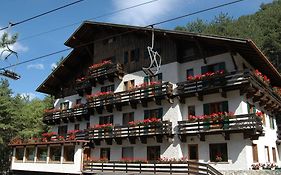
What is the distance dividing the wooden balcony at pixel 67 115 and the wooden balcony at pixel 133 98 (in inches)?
88.0

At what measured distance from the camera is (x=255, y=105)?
25.1 meters

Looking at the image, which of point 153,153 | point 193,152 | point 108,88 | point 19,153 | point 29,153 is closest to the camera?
point 193,152

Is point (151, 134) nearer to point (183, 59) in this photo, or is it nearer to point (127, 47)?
point (183, 59)

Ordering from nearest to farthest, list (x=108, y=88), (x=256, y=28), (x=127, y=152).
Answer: (x=127, y=152) < (x=108, y=88) < (x=256, y=28)

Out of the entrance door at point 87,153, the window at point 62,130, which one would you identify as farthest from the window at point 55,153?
the entrance door at point 87,153

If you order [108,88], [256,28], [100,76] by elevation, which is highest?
[256,28]

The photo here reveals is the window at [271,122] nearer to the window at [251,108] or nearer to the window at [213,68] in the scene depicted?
the window at [251,108]

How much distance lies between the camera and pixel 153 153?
1011 inches

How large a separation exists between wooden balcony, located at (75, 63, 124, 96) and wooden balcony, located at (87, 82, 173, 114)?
7.23ft

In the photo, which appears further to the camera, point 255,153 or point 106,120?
point 106,120

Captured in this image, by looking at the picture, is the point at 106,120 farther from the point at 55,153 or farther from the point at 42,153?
A: the point at 42,153

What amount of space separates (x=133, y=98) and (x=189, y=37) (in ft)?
24.0

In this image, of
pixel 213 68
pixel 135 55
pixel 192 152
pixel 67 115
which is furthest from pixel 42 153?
pixel 213 68

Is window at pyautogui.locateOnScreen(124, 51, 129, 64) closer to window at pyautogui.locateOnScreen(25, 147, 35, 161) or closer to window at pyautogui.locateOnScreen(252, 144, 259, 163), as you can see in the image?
window at pyautogui.locateOnScreen(252, 144, 259, 163)
